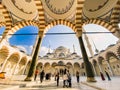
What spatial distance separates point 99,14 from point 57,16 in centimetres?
316

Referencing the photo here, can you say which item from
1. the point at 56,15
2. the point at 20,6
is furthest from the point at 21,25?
the point at 56,15

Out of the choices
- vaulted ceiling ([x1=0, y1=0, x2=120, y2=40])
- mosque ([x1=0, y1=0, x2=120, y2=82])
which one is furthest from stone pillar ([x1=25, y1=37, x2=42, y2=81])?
vaulted ceiling ([x1=0, y1=0, x2=120, y2=40])

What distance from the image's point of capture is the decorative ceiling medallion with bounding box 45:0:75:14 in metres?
8.76

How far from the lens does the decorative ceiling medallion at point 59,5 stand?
8765 mm

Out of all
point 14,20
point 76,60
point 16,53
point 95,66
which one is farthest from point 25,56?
point 14,20

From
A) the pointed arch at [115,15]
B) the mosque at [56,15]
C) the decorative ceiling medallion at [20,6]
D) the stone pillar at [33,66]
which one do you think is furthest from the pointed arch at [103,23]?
the decorative ceiling medallion at [20,6]

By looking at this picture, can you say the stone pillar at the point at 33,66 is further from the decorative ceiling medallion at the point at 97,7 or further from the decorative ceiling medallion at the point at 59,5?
the decorative ceiling medallion at the point at 97,7

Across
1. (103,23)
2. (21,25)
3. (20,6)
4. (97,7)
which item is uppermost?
(20,6)

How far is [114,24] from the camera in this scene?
9070 millimetres

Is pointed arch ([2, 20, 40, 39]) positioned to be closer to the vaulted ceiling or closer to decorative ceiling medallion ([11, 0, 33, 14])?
the vaulted ceiling

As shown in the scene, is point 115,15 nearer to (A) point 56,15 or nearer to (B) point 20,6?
(A) point 56,15

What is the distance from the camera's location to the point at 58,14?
9.70 m

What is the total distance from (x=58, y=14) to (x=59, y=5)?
828 mm

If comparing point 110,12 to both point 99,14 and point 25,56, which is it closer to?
point 99,14
